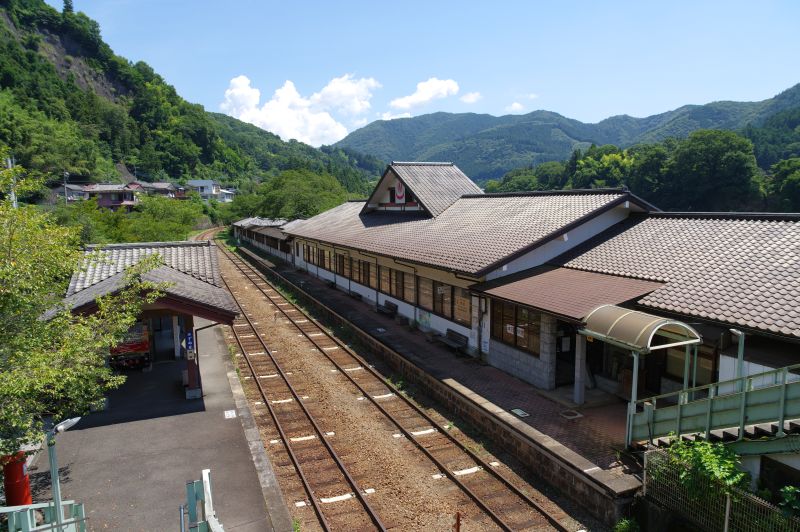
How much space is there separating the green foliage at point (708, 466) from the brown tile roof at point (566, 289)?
3.43 m

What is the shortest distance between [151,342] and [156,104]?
474ft

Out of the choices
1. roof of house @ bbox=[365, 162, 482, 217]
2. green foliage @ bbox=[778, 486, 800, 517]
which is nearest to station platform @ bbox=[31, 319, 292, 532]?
green foliage @ bbox=[778, 486, 800, 517]

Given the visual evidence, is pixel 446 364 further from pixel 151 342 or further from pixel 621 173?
pixel 621 173

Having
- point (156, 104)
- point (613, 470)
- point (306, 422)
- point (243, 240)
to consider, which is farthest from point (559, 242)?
point (156, 104)

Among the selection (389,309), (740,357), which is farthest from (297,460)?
(389,309)

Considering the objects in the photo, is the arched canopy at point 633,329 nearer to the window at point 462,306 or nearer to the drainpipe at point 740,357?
the drainpipe at point 740,357

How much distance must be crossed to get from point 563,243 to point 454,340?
177 inches

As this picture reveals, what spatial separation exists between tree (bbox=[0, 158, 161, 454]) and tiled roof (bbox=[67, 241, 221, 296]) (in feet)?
19.2

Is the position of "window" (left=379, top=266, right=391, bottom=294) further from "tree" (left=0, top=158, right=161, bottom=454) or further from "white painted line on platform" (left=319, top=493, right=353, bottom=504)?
"tree" (left=0, top=158, right=161, bottom=454)

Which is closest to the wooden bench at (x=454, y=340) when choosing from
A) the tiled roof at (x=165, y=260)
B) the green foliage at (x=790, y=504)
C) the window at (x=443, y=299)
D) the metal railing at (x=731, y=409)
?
the window at (x=443, y=299)

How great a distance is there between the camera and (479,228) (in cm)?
1855

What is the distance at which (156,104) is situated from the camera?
457ft

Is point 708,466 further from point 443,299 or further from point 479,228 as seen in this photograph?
point 479,228

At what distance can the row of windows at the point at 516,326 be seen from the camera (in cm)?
1307
